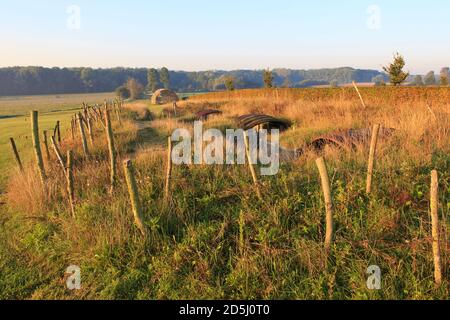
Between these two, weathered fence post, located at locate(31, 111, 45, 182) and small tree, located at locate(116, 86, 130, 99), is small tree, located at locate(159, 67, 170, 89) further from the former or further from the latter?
weathered fence post, located at locate(31, 111, 45, 182)

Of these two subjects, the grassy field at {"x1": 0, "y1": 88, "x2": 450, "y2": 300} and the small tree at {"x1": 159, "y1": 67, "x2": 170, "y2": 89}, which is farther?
the small tree at {"x1": 159, "y1": 67, "x2": 170, "y2": 89}

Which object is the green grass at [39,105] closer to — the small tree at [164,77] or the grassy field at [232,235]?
the grassy field at [232,235]

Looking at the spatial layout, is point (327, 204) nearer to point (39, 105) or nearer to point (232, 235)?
point (232, 235)

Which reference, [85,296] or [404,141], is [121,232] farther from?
[404,141]

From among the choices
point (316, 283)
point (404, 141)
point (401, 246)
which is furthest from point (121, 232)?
point (404, 141)

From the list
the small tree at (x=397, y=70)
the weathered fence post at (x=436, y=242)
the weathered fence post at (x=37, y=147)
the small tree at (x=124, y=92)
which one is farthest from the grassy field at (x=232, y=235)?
the small tree at (x=124, y=92)

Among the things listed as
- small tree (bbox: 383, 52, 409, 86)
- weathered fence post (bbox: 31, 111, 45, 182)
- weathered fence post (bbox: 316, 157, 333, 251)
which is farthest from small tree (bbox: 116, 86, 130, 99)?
weathered fence post (bbox: 316, 157, 333, 251)

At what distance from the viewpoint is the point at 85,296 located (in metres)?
3.16

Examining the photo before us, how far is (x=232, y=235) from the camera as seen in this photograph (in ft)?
12.4

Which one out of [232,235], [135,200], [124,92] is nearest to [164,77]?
[124,92]

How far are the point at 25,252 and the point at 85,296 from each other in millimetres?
1505

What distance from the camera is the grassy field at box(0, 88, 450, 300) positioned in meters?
3.07

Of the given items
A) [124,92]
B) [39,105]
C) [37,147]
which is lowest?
[37,147]

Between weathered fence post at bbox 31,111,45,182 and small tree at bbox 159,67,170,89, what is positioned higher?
small tree at bbox 159,67,170,89
